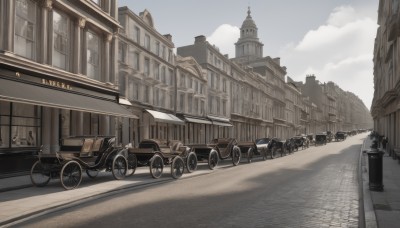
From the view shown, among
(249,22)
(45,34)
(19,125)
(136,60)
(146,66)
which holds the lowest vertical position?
(19,125)

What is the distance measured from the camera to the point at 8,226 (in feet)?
21.8

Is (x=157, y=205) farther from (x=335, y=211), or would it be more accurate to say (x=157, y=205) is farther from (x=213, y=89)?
(x=213, y=89)

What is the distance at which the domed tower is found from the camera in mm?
99375

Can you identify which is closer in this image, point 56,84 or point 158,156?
point 158,156

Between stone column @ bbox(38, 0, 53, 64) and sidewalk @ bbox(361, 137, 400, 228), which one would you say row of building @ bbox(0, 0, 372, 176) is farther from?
sidewalk @ bbox(361, 137, 400, 228)

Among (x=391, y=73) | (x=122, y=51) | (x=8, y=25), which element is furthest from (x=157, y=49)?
(x=391, y=73)

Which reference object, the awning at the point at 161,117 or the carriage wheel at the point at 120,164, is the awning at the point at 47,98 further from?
the awning at the point at 161,117

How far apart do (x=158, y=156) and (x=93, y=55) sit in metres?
9.36

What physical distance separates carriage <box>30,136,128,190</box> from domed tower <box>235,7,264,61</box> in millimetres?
87851

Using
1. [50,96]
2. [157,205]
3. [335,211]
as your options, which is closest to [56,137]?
[50,96]

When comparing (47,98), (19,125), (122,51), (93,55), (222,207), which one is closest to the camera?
(222,207)

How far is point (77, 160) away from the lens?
11.1 m

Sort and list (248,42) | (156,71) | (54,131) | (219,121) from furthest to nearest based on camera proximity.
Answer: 1. (248,42)
2. (219,121)
3. (156,71)
4. (54,131)

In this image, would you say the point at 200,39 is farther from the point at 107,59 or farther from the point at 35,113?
the point at 35,113
